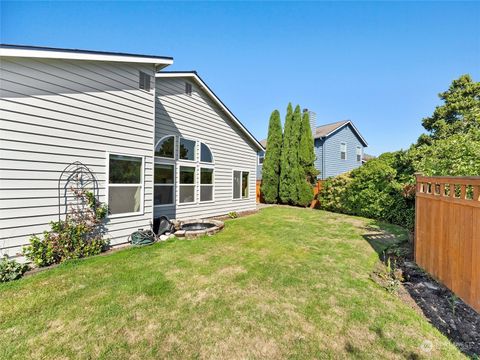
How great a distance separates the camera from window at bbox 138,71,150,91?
6.01 metres

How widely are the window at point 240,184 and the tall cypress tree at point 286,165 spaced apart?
14.3 feet

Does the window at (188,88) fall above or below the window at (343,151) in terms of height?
above

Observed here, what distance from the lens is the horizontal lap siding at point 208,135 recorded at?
7.45 metres

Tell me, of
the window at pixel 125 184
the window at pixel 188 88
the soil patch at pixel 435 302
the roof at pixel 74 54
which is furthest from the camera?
the window at pixel 188 88

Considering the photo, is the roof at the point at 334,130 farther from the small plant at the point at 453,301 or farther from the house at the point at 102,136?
the small plant at the point at 453,301

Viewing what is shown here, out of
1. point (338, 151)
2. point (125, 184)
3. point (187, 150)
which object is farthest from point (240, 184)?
point (338, 151)

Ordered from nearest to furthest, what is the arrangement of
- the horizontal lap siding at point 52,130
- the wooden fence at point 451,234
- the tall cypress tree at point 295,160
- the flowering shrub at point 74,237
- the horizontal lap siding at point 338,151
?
1. the wooden fence at point 451,234
2. the horizontal lap siding at point 52,130
3. the flowering shrub at point 74,237
4. the tall cypress tree at point 295,160
5. the horizontal lap siding at point 338,151

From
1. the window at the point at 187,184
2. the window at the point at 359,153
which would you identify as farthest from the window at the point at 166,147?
the window at the point at 359,153

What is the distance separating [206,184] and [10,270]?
19.7ft

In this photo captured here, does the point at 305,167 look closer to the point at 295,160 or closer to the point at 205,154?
the point at 295,160

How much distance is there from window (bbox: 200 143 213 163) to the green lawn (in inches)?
187

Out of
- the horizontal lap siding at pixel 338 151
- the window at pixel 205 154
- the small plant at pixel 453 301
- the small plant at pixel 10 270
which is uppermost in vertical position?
the horizontal lap siding at pixel 338 151

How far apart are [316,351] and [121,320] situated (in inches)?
90.0

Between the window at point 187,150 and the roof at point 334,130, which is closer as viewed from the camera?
the window at point 187,150
